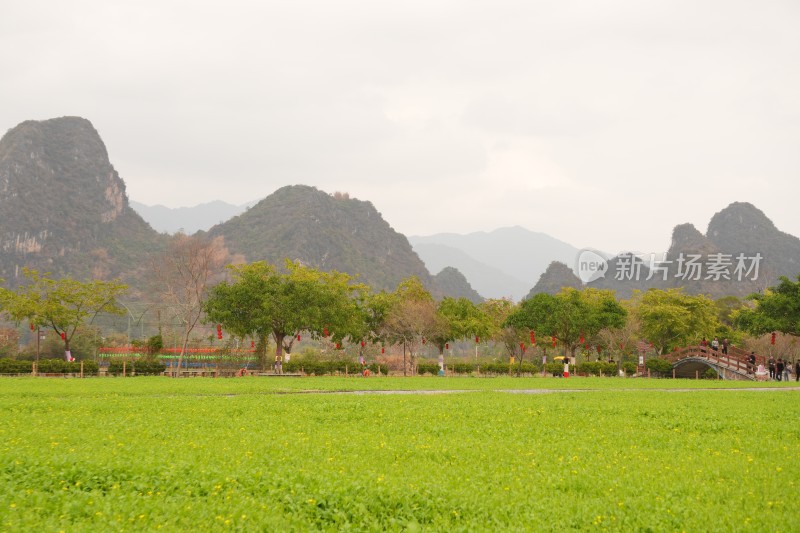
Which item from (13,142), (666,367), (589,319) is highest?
(13,142)

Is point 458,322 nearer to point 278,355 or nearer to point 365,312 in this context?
point 365,312

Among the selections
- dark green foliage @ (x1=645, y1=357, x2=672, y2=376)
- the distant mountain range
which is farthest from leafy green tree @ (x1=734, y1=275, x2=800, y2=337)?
the distant mountain range

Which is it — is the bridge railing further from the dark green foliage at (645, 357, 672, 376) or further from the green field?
the green field

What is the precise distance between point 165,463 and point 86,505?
2179 mm

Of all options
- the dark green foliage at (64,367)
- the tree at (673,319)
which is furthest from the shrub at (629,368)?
the dark green foliage at (64,367)

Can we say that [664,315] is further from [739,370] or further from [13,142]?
[13,142]

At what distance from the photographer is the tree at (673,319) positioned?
70.3m

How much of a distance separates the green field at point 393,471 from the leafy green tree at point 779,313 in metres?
30.2

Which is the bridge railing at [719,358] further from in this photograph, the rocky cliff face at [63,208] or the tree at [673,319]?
the rocky cliff face at [63,208]

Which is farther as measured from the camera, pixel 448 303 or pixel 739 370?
pixel 448 303

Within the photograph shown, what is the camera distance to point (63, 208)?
16112 centimetres

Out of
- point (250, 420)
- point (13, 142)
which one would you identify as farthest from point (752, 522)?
point (13, 142)

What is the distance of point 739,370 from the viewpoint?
172ft

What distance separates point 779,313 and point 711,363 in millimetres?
9722
